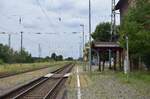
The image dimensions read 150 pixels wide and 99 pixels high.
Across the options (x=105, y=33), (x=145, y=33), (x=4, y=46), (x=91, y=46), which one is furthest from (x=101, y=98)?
(x=4, y=46)

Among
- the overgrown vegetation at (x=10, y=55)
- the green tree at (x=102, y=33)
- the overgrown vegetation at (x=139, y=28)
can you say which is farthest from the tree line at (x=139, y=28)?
the overgrown vegetation at (x=10, y=55)

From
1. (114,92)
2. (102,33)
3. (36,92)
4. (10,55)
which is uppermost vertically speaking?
(102,33)

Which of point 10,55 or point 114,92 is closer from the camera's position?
point 114,92

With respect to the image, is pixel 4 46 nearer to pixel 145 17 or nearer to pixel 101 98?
pixel 145 17

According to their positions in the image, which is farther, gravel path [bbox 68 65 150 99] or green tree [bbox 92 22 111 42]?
green tree [bbox 92 22 111 42]

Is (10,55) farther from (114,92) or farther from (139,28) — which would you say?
(114,92)

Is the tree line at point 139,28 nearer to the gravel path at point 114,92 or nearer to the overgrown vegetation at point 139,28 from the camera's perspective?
the overgrown vegetation at point 139,28

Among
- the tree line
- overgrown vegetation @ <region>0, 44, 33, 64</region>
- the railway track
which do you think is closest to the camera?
the railway track

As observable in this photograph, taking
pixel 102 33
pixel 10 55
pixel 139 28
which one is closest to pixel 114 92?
pixel 139 28

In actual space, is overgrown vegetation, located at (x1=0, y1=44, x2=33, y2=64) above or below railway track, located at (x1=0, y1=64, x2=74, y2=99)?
above

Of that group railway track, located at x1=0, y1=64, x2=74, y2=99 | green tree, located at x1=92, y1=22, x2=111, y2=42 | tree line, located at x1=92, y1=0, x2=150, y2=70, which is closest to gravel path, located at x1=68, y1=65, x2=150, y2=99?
railway track, located at x1=0, y1=64, x2=74, y2=99

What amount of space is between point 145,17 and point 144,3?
4.33 feet

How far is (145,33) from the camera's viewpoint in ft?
121

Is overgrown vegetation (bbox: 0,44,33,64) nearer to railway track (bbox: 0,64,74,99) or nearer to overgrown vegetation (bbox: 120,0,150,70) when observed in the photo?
overgrown vegetation (bbox: 120,0,150,70)
